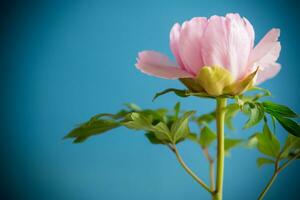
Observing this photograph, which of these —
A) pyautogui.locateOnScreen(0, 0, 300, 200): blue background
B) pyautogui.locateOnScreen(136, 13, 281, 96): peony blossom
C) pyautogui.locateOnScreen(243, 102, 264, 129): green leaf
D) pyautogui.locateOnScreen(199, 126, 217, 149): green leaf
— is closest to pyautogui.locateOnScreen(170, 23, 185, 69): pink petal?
pyautogui.locateOnScreen(136, 13, 281, 96): peony blossom

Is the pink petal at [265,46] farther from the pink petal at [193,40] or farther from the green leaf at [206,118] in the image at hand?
the green leaf at [206,118]

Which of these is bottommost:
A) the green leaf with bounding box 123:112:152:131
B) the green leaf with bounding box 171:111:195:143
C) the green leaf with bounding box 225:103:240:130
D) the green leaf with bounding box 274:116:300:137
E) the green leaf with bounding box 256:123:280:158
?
the green leaf with bounding box 256:123:280:158

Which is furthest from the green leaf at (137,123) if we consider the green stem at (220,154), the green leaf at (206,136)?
the green leaf at (206,136)

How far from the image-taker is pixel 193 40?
464mm

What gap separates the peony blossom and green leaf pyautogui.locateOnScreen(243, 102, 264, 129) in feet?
0.09

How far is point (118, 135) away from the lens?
1062 millimetres

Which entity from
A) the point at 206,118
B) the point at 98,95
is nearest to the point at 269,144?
the point at 206,118

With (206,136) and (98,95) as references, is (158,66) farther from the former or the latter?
(98,95)

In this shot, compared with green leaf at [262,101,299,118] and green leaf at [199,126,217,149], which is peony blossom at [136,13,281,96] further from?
green leaf at [199,126,217,149]

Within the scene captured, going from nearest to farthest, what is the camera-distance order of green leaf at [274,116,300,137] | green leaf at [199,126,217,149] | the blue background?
green leaf at [274,116,300,137]
green leaf at [199,126,217,149]
the blue background

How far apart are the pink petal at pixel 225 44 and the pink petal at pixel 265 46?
0.02 meters

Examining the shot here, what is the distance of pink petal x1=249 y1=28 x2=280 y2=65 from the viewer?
1.52 feet

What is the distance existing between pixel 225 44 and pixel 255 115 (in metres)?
0.10

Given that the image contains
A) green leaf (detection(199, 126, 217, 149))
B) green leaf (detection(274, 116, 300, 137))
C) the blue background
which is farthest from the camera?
the blue background
